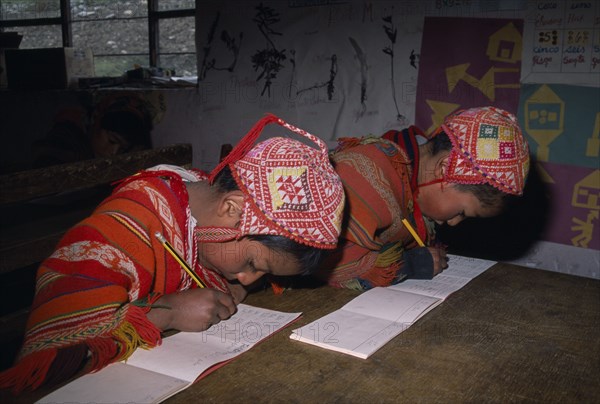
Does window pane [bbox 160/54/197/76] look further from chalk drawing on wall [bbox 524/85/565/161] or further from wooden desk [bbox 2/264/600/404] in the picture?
wooden desk [bbox 2/264/600/404]

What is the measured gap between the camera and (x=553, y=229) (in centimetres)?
342

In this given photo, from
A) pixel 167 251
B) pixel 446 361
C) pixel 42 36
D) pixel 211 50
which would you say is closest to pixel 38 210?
pixel 211 50

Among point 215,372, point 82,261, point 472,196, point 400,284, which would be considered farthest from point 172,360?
point 472,196

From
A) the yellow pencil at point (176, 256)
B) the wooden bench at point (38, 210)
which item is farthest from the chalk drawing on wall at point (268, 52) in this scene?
the yellow pencil at point (176, 256)

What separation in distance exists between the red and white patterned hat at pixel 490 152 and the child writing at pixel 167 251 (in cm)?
77

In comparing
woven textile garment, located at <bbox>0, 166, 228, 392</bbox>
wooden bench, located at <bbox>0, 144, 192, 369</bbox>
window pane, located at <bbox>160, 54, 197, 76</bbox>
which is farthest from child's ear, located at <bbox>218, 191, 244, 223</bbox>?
window pane, located at <bbox>160, 54, 197, 76</bbox>

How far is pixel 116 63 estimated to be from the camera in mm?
6359

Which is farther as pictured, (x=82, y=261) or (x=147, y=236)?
(x=147, y=236)

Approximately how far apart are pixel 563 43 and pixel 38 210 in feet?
11.2

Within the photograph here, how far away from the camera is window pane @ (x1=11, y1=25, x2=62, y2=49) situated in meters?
6.57

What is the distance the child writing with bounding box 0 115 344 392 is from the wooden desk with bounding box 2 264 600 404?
22 cm

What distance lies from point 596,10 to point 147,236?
9.16 ft

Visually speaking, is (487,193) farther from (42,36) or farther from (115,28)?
(42,36)

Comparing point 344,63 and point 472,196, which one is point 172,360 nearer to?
point 472,196
